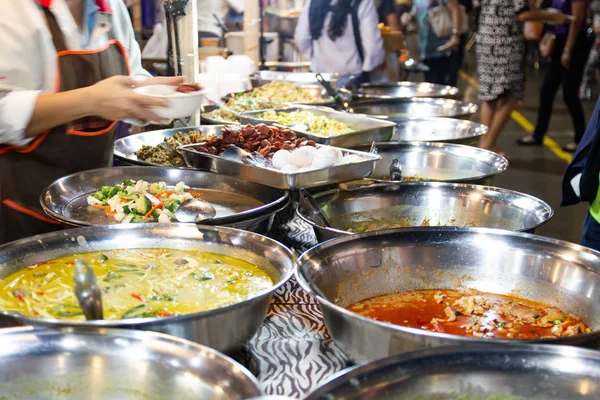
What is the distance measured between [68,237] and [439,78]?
21.9 ft

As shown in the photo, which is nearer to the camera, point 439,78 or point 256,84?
point 256,84

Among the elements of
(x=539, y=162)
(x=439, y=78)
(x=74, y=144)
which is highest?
(x=74, y=144)

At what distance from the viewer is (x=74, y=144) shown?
2.22m

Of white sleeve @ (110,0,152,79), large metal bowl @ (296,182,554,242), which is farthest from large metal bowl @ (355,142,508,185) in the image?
white sleeve @ (110,0,152,79)

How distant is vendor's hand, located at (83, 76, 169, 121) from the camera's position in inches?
74.4

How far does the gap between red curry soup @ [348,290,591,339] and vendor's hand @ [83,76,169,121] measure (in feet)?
2.95

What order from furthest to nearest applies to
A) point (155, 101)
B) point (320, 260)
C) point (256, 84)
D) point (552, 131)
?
point (552, 131) < point (256, 84) < point (155, 101) < point (320, 260)

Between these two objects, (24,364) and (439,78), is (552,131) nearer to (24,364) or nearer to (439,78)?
(439,78)

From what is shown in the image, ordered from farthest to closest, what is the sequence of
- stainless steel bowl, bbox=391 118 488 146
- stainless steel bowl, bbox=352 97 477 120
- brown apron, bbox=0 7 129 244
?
stainless steel bowl, bbox=352 97 477 120
stainless steel bowl, bbox=391 118 488 146
brown apron, bbox=0 7 129 244

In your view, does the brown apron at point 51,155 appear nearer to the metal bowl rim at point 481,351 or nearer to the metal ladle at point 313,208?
the metal ladle at point 313,208

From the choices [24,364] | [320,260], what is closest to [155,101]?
[320,260]

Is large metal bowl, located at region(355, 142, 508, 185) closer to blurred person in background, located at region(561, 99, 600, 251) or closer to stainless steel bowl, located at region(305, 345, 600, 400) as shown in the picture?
blurred person in background, located at region(561, 99, 600, 251)

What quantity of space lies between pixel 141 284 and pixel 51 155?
0.96 meters

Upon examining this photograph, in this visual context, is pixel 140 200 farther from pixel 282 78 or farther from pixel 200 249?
pixel 282 78
